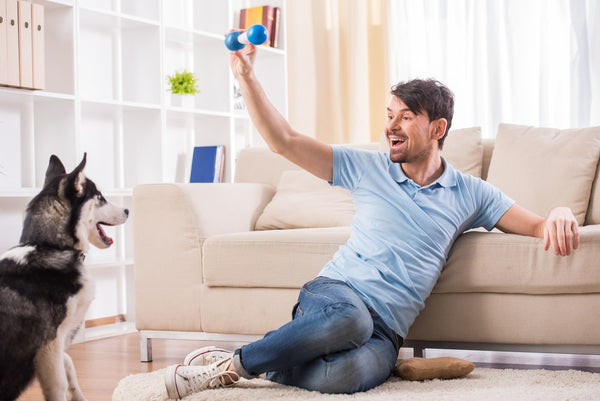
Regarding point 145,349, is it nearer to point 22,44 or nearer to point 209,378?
point 209,378

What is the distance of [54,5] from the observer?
3.48 metres

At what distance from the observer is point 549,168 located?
9.60 feet

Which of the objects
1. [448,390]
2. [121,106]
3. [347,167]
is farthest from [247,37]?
[121,106]

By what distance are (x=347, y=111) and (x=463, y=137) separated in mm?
1968

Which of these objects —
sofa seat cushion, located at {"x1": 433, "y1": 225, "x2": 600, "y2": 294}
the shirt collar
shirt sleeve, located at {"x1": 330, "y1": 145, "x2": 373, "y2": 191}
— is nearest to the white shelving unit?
shirt sleeve, located at {"x1": 330, "y1": 145, "x2": 373, "y2": 191}

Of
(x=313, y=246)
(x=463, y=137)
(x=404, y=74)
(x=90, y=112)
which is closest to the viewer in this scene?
(x=313, y=246)

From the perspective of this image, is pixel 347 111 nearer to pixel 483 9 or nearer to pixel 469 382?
pixel 483 9

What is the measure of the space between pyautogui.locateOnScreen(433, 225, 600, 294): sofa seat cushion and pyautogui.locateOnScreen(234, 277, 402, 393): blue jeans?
41cm

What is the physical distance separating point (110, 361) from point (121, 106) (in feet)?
4.46

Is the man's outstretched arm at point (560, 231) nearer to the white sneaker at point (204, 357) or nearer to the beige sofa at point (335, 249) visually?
the beige sofa at point (335, 249)

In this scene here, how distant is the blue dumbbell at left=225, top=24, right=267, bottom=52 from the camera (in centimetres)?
188

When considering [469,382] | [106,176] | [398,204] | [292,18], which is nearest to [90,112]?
[106,176]

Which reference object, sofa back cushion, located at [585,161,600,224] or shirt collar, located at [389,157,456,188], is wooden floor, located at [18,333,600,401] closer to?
sofa back cushion, located at [585,161,600,224]

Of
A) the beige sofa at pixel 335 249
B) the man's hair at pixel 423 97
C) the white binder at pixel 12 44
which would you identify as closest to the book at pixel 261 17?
the beige sofa at pixel 335 249
